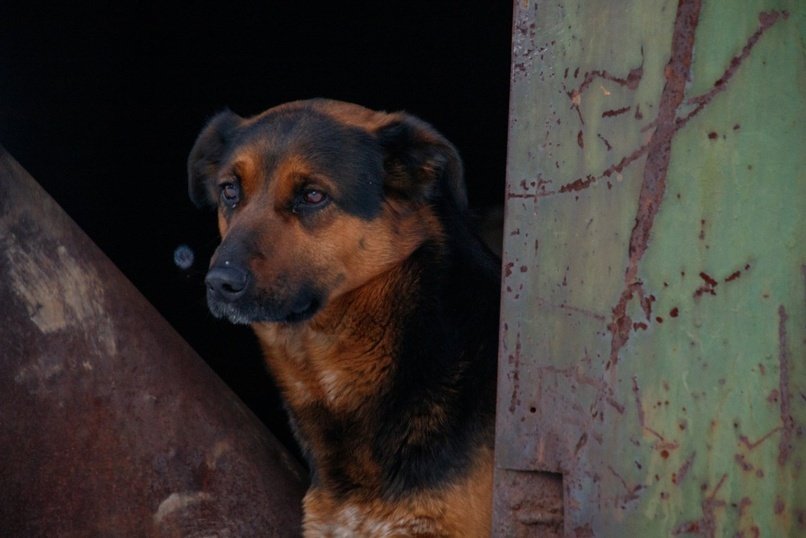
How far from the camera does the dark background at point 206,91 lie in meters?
5.71

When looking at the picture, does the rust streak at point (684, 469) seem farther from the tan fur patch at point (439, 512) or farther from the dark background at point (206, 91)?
the dark background at point (206, 91)

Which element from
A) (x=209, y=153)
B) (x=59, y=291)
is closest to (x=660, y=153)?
(x=209, y=153)

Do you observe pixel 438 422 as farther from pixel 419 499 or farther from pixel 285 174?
pixel 285 174

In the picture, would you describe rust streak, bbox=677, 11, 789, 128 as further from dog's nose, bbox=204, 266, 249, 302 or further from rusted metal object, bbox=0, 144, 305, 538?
rusted metal object, bbox=0, 144, 305, 538

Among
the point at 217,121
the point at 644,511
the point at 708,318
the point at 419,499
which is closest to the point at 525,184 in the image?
the point at 708,318

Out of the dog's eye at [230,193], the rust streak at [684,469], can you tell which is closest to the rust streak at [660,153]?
the rust streak at [684,469]

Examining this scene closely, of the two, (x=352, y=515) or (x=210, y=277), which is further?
(x=352, y=515)

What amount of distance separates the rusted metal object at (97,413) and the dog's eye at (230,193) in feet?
1.55

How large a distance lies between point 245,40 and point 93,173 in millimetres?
1304

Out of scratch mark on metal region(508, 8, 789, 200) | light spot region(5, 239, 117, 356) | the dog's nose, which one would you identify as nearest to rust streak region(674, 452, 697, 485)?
scratch mark on metal region(508, 8, 789, 200)

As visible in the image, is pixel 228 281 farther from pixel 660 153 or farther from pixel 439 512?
pixel 660 153

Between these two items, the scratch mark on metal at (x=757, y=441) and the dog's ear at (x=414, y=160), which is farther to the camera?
the dog's ear at (x=414, y=160)

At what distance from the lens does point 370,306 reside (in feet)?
10.2

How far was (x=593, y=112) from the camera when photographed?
2.36 m
